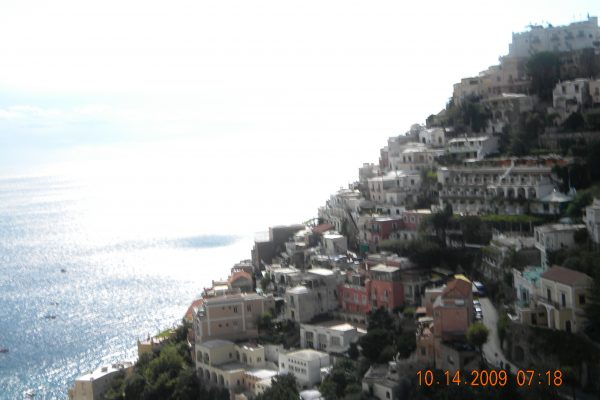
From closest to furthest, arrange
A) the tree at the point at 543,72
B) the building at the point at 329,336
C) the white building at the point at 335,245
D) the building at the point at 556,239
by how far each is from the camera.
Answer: the building at the point at 556,239 < the building at the point at 329,336 < the white building at the point at 335,245 < the tree at the point at 543,72

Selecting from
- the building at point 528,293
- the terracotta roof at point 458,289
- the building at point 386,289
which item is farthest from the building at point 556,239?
the building at point 386,289

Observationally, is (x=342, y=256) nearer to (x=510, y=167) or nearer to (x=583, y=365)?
(x=510, y=167)

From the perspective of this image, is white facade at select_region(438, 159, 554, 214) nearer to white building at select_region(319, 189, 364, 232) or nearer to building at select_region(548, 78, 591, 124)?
building at select_region(548, 78, 591, 124)

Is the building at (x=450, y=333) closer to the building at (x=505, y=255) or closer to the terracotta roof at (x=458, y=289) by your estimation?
the terracotta roof at (x=458, y=289)

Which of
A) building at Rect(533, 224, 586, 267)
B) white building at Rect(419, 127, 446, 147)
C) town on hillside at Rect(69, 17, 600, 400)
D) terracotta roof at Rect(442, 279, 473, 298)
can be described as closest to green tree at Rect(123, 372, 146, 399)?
town on hillside at Rect(69, 17, 600, 400)

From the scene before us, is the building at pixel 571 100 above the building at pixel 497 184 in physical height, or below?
above

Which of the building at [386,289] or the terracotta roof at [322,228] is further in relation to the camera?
the terracotta roof at [322,228]
